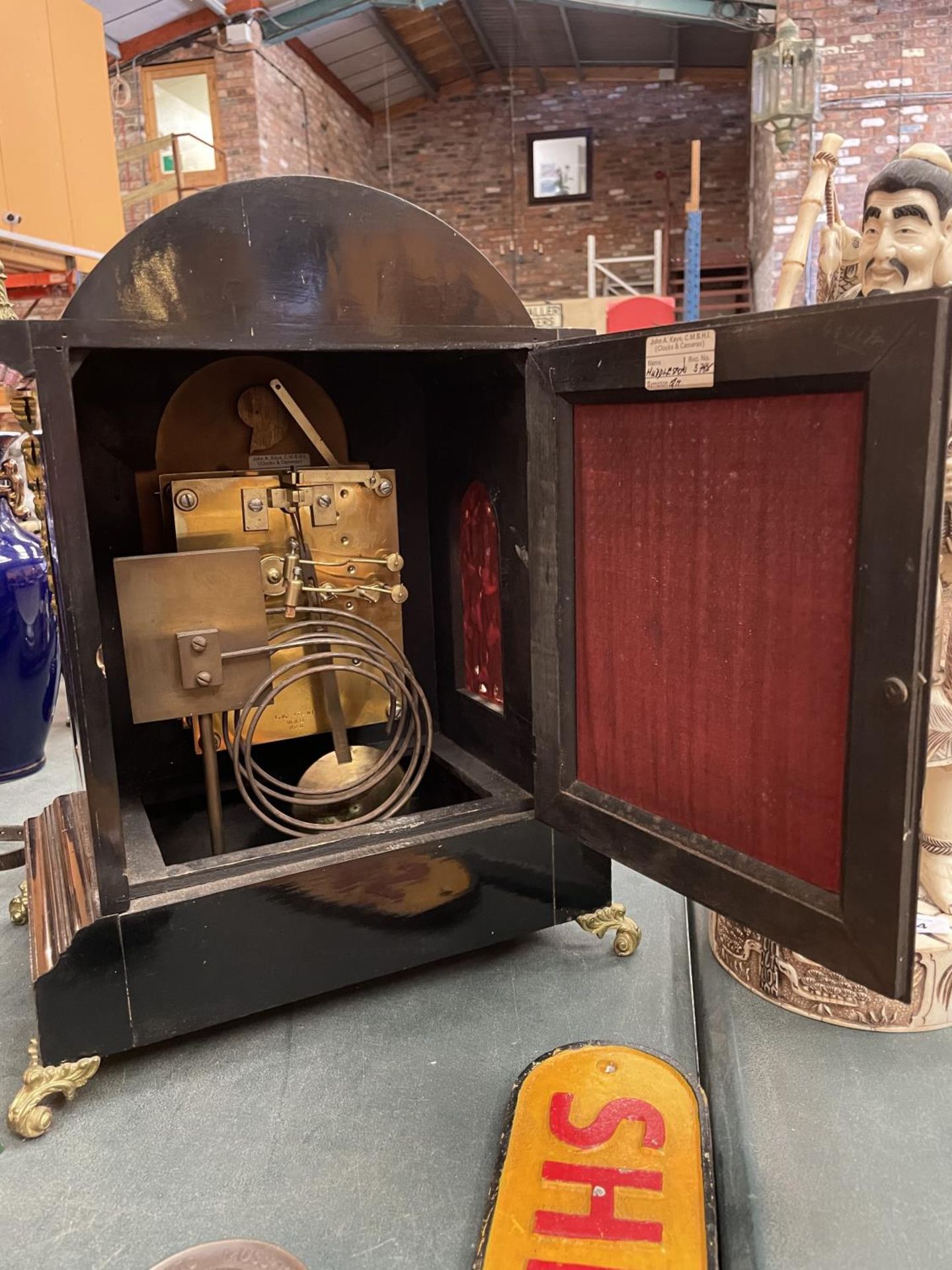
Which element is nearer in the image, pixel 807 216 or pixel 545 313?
pixel 807 216

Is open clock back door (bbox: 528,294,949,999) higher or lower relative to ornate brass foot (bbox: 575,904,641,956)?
higher

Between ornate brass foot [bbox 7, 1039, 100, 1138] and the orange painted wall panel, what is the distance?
3109mm

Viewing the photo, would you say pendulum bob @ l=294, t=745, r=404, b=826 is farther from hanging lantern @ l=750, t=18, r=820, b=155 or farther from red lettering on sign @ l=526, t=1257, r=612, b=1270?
hanging lantern @ l=750, t=18, r=820, b=155

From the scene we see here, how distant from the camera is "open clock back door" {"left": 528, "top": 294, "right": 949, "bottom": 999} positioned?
3.71 feet

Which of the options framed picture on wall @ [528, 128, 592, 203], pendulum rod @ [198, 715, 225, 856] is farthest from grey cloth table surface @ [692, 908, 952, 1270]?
framed picture on wall @ [528, 128, 592, 203]

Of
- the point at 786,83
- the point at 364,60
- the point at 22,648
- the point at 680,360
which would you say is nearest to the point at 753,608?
the point at 680,360

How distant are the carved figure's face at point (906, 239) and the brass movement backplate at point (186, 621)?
1.33 meters

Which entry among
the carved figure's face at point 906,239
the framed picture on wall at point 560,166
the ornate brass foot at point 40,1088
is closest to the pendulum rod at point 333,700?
the ornate brass foot at point 40,1088

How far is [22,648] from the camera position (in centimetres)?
329

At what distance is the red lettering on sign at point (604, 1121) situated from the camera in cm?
149

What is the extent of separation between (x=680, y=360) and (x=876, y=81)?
7.16 m

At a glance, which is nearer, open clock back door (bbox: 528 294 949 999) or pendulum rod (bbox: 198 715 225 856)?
open clock back door (bbox: 528 294 949 999)

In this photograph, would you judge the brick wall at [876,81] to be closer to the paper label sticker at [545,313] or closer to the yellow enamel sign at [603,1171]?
the paper label sticker at [545,313]

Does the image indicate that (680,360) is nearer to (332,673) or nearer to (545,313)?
(332,673)
